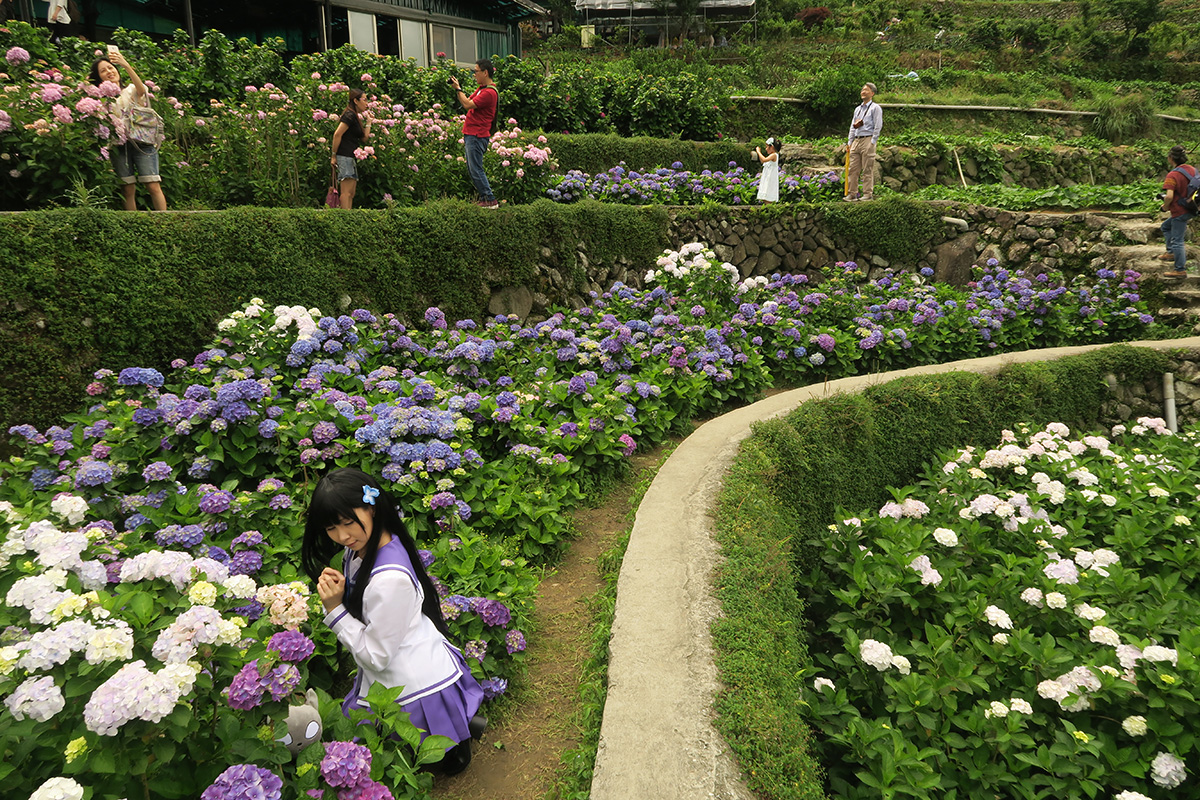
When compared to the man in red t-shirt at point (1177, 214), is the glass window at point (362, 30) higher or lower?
higher

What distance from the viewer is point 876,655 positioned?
3297 mm

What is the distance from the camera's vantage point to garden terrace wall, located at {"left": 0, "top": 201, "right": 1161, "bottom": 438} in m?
4.16

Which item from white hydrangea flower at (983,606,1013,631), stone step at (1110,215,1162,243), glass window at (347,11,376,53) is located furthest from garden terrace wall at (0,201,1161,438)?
glass window at (347,11,376,53)

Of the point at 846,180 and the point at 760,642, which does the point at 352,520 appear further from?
the point at 846,180

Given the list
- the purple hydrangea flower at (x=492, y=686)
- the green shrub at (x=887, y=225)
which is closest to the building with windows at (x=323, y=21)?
the green shrub at (x=887, y=225)

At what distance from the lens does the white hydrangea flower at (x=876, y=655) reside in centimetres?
329

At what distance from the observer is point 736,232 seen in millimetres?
9539

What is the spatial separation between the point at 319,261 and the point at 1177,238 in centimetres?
1033

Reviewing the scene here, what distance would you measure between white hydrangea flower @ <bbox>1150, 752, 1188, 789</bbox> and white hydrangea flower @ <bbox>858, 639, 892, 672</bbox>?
42.2 inches

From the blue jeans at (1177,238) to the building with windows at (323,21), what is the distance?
1341 cm

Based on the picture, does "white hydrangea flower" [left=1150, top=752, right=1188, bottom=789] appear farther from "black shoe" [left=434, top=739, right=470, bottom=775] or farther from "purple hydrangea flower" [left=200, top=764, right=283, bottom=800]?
"purple hydrangea flower" [left=200, top=764, right=283, bottom=800]

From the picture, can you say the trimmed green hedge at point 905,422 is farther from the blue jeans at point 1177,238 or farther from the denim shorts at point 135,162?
the denim shorts at point 135,162

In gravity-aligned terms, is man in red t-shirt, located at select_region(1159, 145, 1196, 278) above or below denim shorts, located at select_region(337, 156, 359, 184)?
below

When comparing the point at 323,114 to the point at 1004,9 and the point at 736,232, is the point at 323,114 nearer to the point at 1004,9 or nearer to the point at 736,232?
the point at 736,232
